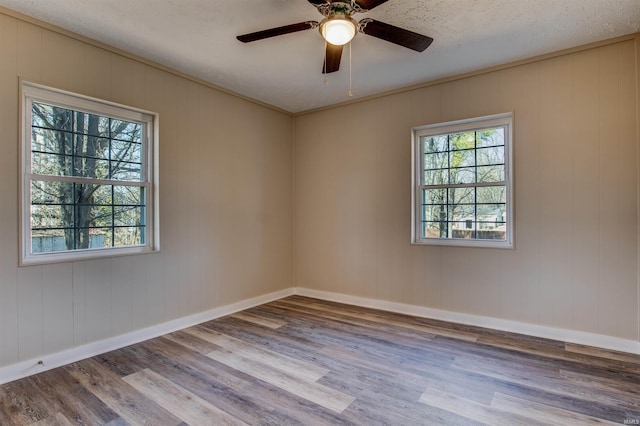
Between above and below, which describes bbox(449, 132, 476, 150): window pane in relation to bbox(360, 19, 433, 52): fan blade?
below

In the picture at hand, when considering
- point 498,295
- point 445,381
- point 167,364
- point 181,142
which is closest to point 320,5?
point 181,142

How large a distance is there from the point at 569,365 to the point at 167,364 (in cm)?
314

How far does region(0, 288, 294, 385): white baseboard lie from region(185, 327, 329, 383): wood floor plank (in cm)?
20

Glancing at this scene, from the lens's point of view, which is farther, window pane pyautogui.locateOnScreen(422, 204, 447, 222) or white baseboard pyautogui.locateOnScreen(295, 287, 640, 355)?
window pane pyautogui.locateOnScreen(422, 204, 447, 222)

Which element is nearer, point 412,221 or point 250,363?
point 250,363

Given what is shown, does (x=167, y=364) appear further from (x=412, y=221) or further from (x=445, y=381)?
(x=412, y=221)

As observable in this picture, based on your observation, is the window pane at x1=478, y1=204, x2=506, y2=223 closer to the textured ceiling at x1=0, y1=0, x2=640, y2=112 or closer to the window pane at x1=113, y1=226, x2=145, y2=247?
the textured ceiling at x1=0, y1=0, x2=640, y2=112

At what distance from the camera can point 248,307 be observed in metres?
4.21

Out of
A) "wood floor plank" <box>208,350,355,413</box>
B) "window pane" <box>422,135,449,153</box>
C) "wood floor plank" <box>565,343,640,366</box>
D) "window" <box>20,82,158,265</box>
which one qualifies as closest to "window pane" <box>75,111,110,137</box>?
"window" <box>20,82,158,265</box>

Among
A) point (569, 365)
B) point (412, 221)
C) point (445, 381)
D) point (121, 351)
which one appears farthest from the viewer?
point (412, 221)

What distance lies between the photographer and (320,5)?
2.00m

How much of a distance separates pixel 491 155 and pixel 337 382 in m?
2.70

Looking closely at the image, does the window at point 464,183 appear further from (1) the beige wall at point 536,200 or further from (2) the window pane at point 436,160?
(1) the beige wall at point 536,200

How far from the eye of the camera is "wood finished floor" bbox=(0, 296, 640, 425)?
1.99 meters
